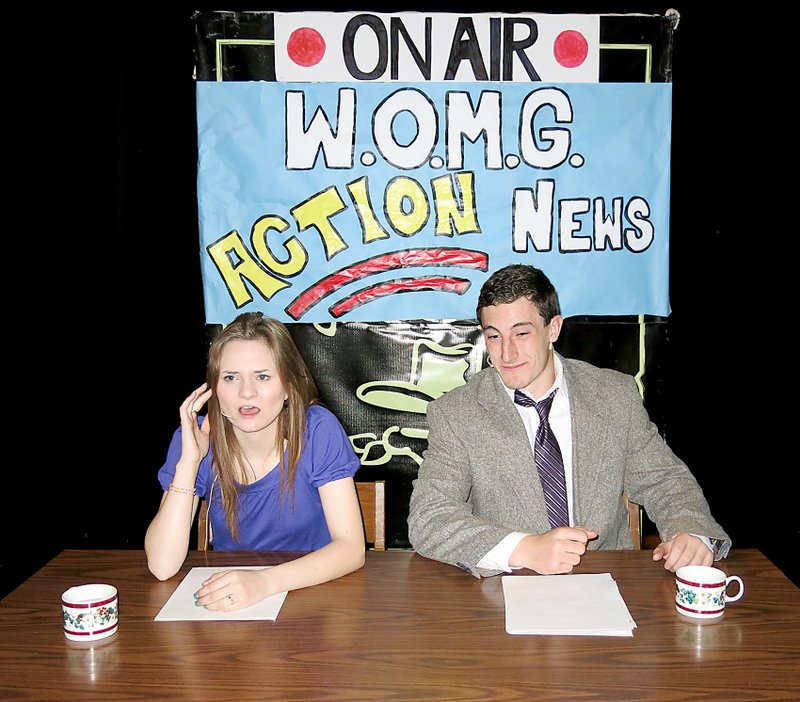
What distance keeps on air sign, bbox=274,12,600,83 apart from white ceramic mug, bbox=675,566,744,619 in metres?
1.89

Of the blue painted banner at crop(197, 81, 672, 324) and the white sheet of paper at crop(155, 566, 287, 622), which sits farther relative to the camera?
the blue painted banner at crop(197, 81, 672, 324)

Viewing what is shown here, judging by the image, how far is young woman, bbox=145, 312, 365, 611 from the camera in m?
1.80

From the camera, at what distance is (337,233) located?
2.78 m

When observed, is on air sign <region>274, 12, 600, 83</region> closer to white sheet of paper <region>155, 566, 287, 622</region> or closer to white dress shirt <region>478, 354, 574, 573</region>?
white dress shirt <region>478, 354, 574, 573</region>

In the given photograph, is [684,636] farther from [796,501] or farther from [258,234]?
[258,234]

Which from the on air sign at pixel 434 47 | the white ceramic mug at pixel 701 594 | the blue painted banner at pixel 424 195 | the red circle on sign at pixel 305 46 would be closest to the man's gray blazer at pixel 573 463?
the white ceramic mug at pixel 701 594

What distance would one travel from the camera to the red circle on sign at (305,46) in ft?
8.84

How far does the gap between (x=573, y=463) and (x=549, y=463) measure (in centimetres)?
7

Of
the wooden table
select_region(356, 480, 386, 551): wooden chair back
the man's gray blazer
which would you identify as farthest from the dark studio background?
the wooden table

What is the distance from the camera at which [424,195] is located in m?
2.77

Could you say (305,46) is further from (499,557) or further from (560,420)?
(499,557)

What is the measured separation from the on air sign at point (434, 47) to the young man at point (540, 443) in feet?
3.21

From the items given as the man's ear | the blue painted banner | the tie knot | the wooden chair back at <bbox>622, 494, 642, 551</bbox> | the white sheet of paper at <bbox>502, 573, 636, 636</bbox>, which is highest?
the blue painted banner

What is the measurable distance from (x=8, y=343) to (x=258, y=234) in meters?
0.90
